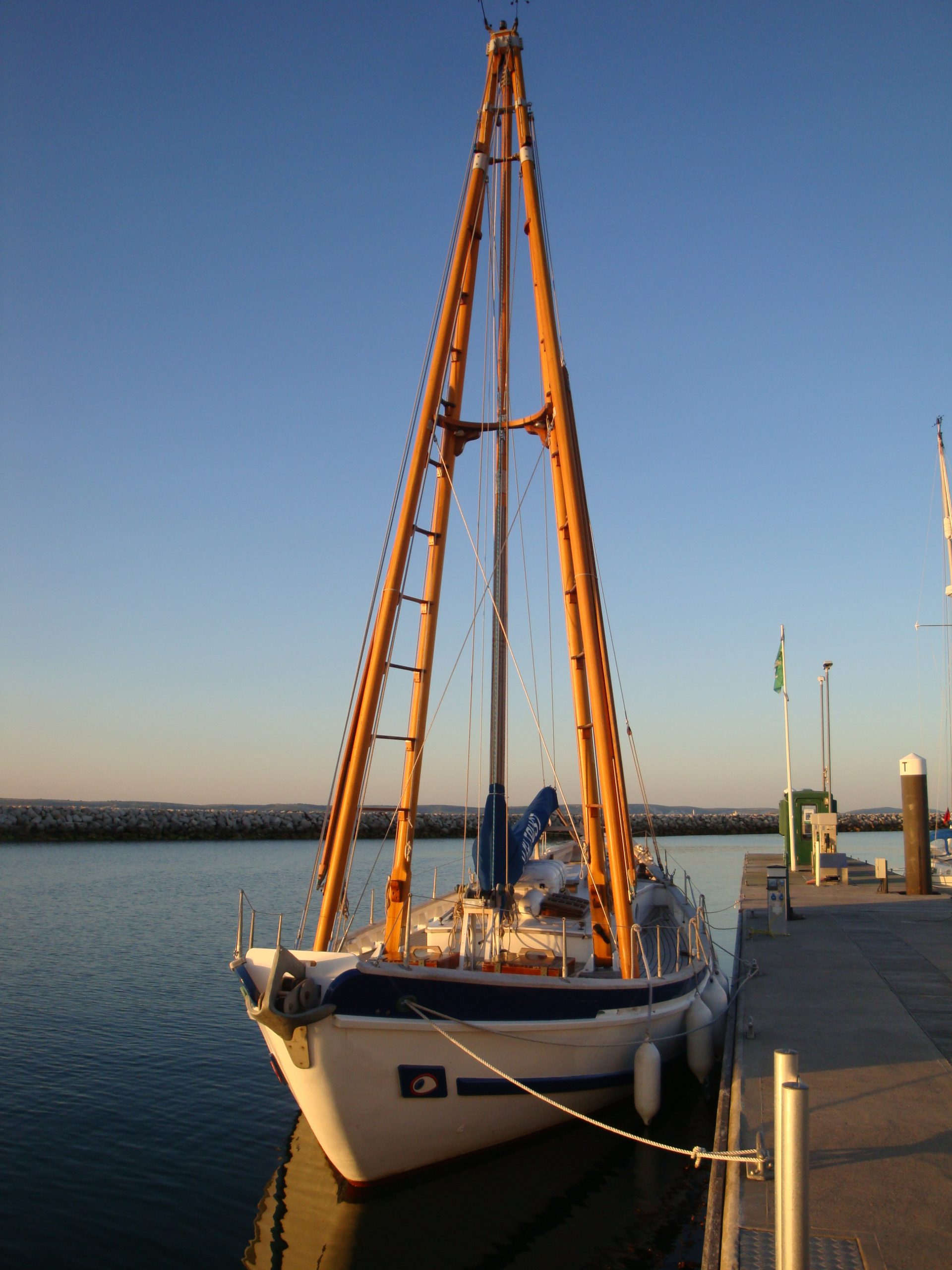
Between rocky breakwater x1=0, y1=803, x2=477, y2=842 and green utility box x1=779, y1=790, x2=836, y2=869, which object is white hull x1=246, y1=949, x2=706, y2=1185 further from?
rocky breakwater x1=0, y1=803, x2=477, y2=842

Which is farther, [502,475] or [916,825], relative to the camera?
[916,825]

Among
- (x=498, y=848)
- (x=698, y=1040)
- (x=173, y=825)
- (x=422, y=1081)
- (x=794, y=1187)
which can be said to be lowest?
(x=173, y=825)

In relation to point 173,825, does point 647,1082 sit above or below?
above

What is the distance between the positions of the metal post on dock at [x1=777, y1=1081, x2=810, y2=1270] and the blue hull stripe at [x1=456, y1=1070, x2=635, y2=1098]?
389cm

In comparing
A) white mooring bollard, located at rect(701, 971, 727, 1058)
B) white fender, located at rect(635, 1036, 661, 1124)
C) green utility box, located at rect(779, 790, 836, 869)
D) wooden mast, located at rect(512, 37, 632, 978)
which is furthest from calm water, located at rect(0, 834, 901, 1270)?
green utility box, located at rect(779, 790, 836, 869)

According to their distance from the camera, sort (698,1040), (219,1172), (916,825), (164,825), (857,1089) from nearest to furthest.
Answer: (857,1089), (219,1172), (698,1040), (916,825), (164,825)

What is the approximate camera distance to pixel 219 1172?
30.7 feet

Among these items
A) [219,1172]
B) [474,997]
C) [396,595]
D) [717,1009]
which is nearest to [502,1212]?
[474,997]

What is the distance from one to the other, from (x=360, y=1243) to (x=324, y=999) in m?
2.26

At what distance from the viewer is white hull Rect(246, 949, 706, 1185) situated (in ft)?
24.9

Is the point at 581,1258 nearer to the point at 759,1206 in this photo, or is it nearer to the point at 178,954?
the point at 759,1206

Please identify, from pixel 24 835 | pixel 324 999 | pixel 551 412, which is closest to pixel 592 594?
pixel 551 412

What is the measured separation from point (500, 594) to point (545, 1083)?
5799 mm

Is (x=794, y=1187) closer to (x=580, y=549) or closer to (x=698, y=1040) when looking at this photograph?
(x=698, y=1040)
